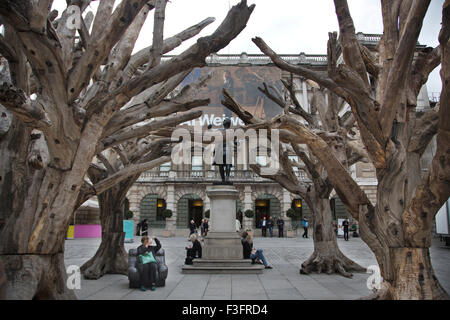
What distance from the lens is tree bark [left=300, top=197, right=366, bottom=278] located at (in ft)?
31.1

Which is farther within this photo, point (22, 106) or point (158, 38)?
point (158, 38)

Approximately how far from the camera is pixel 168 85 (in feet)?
21.1

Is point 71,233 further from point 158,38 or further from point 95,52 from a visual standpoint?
point 95,52

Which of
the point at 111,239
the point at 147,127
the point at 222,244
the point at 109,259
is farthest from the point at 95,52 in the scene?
the point at 222,244

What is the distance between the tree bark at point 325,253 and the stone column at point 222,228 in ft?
7.21

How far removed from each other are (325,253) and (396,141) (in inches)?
208

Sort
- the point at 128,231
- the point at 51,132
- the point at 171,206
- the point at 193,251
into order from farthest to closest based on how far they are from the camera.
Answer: the point at 171,206 → the point at 128,231 → the point at 193,251 → the point at 51,132

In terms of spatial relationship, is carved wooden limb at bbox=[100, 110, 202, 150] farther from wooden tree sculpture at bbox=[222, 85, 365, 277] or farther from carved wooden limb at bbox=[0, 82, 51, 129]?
wooden tree sculpture at bbox=[222, 85, 365, 277]

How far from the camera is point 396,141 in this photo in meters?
5.40

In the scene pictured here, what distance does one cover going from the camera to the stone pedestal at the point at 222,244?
9.56 metres

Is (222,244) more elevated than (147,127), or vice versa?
(147,127)

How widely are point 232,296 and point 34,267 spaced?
3.71 meters
